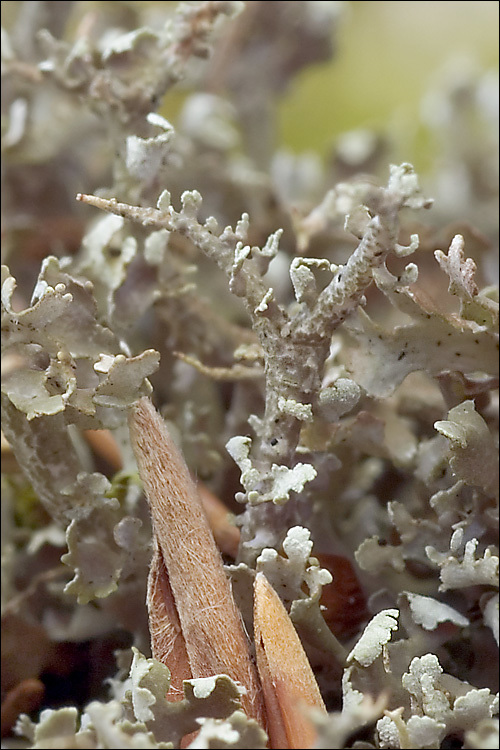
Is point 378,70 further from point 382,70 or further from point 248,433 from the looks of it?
point 248,433

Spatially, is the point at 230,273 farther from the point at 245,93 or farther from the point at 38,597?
the point at 245,93

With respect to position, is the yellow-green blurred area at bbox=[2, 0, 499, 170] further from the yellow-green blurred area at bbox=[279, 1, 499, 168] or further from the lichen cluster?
the lichen cluster

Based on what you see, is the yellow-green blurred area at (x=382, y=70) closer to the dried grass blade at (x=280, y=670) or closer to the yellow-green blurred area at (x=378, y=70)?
the yellow-green blurred area at (x=378, y=70)

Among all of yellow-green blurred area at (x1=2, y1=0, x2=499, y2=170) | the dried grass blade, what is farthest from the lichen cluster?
yellow-green blurred area at (x1=2, y1=0, x2=499, y2=170)

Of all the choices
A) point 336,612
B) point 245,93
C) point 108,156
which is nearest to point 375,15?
point 245,93

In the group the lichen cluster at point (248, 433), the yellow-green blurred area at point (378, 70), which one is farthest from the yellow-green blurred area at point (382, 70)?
the lichen cluster at point (248, 433)

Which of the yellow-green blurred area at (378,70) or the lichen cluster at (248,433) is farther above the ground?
the yellow-green blurred area at (378,70)
